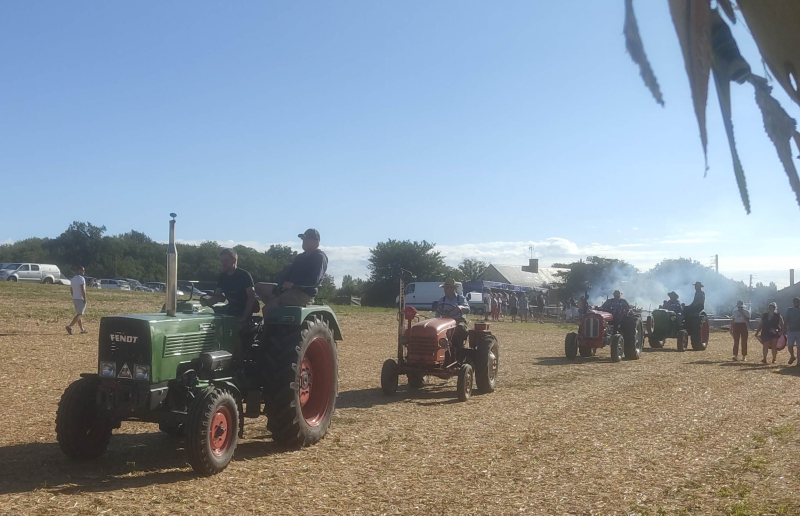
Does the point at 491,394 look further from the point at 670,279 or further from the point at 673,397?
the point at 670,279

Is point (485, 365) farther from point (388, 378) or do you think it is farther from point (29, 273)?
point (29, 273)

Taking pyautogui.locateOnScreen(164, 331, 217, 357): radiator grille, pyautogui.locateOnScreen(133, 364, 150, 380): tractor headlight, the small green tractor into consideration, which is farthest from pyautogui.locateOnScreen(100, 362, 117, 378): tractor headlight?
the small green tractor

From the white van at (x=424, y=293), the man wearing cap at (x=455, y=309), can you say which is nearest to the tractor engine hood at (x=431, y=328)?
the man wearing cap at (x=455, y=309)

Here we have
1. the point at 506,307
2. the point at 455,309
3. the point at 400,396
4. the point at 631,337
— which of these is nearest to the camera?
the point at 400,396

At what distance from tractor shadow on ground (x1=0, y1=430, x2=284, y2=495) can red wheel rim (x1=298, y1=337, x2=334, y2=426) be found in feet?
1.57

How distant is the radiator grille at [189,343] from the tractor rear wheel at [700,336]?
1571 cm

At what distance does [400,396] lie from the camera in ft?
29.6

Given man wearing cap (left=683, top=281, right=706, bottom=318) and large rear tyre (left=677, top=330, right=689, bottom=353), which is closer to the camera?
large rear tyre (left=677, top=330, right=689, bottom=353)

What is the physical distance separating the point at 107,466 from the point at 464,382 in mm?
4629

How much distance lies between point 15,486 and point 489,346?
19.9 ft

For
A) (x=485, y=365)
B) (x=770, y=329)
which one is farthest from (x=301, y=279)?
(x=770, y=329)

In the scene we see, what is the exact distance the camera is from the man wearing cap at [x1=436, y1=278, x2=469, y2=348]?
946 cm

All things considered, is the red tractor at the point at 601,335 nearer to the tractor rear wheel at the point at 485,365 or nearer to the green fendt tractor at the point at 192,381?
the tractor rear wheel at the point at 485,365

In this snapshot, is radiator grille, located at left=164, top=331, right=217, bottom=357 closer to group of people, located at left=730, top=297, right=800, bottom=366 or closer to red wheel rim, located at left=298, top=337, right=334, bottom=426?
red wheel rim, located at left=298, top=337, right=334, bottom=426
